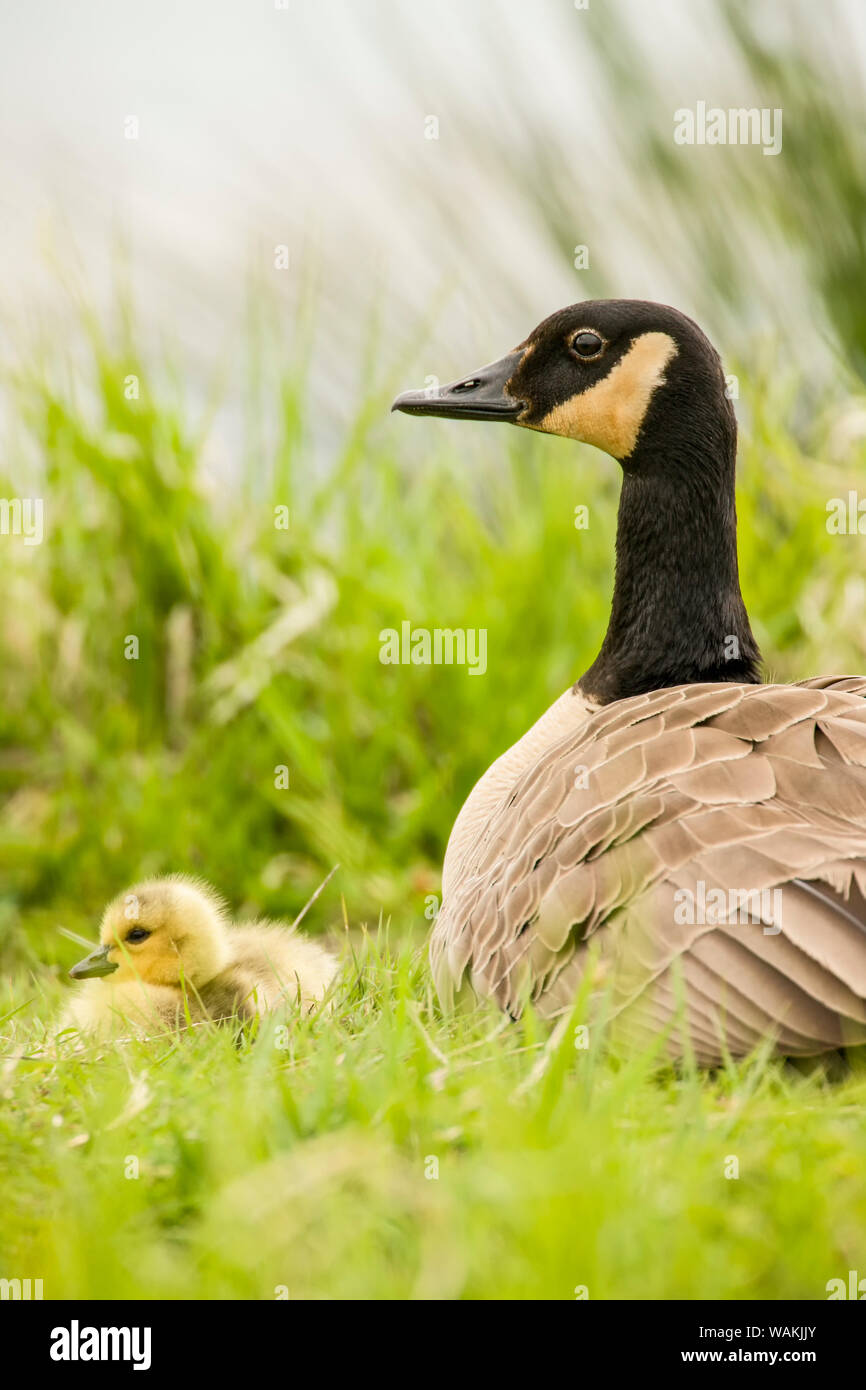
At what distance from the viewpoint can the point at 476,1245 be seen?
85.0 inches

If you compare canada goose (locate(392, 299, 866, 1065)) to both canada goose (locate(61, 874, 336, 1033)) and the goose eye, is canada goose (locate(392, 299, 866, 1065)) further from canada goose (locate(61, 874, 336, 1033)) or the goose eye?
canada goose (locate(61, 874, 336, 1033))

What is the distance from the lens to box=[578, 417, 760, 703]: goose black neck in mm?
4141

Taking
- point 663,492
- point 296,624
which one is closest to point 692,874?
point 663,492

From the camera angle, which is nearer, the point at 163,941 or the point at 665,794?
the point at 665,794

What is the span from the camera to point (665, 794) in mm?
3043

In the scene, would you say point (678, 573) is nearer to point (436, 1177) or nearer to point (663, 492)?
point (663, 492)

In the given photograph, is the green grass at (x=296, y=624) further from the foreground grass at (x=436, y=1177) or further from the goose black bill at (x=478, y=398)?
the goose black bill at (x=478, y=398)

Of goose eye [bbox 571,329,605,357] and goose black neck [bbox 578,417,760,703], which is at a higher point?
goose eye [bbox 571,329,605,357]

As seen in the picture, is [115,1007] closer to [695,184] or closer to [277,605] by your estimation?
[277,605]

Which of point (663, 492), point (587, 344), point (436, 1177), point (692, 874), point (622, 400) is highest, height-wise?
point (587, 344)

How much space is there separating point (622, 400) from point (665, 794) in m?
1.61

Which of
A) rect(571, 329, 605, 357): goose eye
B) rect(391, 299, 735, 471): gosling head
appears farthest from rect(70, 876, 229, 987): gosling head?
rect(571, 329, 605, 357): goose eye

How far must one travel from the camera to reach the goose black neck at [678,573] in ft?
13.6

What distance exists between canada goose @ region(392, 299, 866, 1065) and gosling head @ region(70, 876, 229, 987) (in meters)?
0.77
